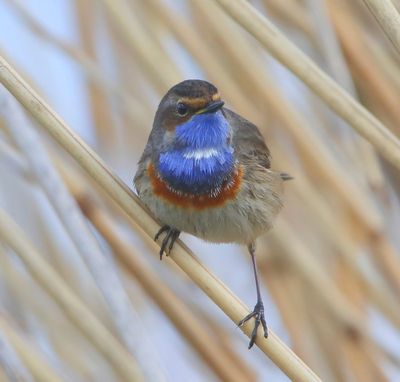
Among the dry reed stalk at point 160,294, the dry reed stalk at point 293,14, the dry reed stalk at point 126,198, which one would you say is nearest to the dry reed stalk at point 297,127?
the dry reed stalk at point 293,14

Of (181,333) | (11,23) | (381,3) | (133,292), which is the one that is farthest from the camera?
(11,23)

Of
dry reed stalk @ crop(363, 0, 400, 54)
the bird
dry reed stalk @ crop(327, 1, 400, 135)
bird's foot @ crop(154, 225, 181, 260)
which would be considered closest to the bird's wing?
the bird

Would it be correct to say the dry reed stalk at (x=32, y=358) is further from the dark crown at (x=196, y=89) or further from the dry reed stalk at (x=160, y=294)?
the dark crown at (x=196, y=89)

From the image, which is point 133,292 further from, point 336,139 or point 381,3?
point 381,3

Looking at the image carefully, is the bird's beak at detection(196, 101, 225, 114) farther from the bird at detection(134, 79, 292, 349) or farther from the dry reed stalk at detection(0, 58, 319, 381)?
the dry reed stalk at detection(0, 58, 319, 381)

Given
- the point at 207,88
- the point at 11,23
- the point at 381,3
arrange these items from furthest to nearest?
the point at 11,23, the point at 207,88, the point at 381,3

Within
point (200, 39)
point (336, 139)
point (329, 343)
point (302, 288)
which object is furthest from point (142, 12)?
point (329, 343)

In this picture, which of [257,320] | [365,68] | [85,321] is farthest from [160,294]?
[365,68]
